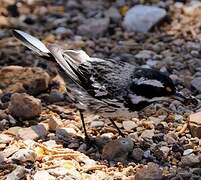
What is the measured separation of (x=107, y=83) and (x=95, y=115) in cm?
42

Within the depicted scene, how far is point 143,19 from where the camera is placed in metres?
8.29

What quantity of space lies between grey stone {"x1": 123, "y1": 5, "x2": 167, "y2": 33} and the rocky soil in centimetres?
1

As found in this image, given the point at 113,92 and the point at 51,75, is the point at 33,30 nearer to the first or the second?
the point at 51,75

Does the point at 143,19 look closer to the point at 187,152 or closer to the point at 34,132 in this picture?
the point at 34,132

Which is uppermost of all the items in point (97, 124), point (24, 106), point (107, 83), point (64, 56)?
point (64, 56)

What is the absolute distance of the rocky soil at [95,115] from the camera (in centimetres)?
532

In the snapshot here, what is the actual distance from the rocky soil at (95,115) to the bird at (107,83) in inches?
9.5

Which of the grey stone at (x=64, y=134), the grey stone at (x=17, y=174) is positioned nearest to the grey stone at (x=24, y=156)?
the grey stone at (x=17, y=174)

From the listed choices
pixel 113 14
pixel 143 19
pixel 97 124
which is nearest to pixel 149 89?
pixel 97 124

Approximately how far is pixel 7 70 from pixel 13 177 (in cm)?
213

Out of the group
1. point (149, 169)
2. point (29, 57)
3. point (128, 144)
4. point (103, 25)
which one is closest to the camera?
point (149, 169)

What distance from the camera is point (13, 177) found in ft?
16.6

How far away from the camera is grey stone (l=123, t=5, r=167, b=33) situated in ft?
27.3

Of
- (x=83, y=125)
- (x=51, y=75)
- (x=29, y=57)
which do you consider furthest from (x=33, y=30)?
(x=83, y=125)
